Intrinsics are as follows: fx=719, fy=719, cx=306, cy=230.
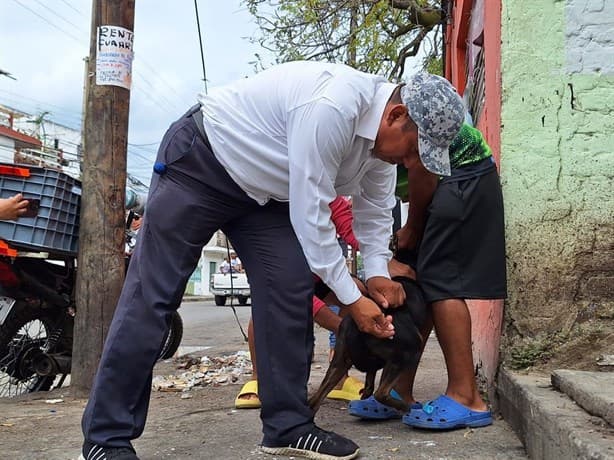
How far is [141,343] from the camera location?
2.40 m

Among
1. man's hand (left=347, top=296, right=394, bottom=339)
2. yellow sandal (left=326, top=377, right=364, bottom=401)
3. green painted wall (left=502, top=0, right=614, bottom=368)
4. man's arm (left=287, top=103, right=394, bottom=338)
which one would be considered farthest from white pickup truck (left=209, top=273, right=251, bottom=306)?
man's arm (left=287, top=103, right=394, bottom=338)

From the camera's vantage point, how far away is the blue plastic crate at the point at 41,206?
410cm

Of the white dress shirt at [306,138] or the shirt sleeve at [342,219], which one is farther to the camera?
the shirt sleeve at [342,219]

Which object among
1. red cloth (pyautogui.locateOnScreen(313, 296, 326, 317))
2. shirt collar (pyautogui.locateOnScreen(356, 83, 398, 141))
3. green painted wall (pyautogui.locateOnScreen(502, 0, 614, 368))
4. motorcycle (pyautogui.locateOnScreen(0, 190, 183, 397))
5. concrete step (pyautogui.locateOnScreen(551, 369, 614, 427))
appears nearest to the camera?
concrete step (pyautogui.locateOnScreen(551, 369, 614, 427))

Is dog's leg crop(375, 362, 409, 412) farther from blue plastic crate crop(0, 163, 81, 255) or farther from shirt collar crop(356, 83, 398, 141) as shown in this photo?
blue plastic crate crop(0, 163, 81, 255)

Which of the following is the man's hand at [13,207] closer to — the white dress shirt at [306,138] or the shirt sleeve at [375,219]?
the white dress shirt at [306,138]

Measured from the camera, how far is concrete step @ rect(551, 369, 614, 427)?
78.9 inches

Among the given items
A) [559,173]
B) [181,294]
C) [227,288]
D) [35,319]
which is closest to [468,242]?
[559,173]

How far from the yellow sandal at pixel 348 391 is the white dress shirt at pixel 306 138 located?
53.9 inches

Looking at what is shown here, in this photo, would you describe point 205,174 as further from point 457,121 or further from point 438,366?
point 438,366

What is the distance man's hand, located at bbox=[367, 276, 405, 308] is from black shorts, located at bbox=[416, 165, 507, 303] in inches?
7.1

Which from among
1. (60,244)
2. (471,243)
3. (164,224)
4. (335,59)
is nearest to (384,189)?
(471,243)

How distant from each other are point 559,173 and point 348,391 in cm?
151

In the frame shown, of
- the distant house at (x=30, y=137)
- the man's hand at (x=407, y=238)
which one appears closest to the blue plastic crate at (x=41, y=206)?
the man's hand at (x=407, y=238)
